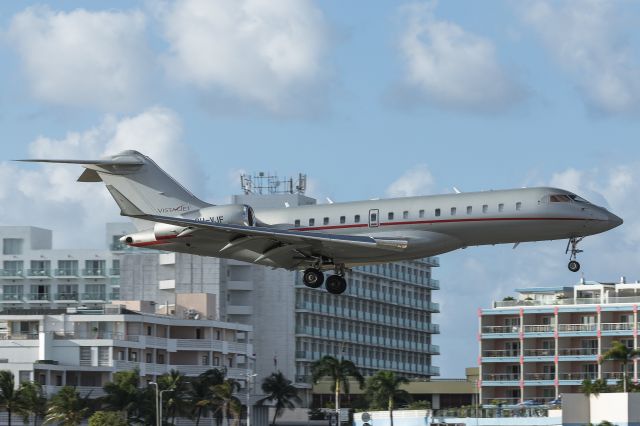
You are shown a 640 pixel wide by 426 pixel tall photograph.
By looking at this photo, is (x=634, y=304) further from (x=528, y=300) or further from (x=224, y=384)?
(x=224, y=384)

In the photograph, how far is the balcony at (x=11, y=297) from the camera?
196750mm

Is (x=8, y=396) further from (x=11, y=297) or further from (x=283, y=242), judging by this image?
(x=11, y=297)

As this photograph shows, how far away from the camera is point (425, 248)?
6338 centimetres

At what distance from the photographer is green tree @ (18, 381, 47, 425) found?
116m

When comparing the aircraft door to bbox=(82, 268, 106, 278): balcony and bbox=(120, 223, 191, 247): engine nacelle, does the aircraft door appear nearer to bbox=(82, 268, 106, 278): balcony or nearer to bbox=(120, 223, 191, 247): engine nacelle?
bbox=(120, 223, 191, 247): engine nacelle

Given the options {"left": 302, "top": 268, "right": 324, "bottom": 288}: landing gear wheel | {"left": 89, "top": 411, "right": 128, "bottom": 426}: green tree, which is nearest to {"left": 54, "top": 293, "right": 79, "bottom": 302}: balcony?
{"left": 89, "top": 411, "right": 128, "bottom": 426}: green tree

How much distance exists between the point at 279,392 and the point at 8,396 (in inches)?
1583

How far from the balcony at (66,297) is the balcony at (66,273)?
2.33 meters

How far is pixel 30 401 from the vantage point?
116m

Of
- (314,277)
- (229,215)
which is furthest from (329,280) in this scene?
(229,215)

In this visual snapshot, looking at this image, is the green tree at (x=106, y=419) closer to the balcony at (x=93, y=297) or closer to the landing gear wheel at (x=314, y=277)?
the landing gear wheel at (x=314, y=277)

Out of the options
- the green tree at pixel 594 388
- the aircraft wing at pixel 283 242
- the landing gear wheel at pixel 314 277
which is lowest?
the green tree at pixel 594 388

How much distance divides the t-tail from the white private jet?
4.58ft

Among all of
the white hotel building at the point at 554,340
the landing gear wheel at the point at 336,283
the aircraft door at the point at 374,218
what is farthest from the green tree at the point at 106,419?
the aircraft door at the point at 374,218
